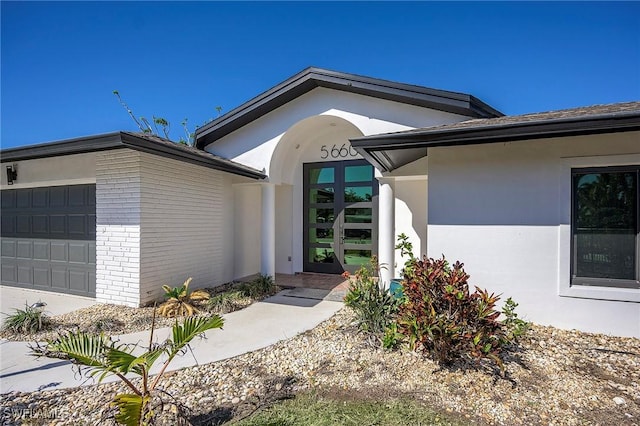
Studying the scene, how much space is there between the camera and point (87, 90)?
13086mm

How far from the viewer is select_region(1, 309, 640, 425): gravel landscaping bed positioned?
10.4ft

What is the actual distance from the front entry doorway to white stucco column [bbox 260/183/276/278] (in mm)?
2062

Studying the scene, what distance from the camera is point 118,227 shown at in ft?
22.7

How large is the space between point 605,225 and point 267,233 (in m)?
7.41

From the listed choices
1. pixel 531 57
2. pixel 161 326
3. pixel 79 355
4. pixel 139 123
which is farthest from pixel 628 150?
pixel 139 123

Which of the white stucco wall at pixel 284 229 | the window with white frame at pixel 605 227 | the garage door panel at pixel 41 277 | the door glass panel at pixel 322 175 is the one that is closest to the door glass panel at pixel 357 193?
the door glass panel at pixel 322 175

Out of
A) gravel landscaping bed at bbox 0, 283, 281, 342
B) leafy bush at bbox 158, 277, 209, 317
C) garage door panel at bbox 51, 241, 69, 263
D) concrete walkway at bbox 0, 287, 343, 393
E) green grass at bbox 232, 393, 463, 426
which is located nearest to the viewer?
green grass at bbox 232, 393, 463, 426

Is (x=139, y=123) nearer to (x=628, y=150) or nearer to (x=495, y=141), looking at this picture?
(x=495, y=141)

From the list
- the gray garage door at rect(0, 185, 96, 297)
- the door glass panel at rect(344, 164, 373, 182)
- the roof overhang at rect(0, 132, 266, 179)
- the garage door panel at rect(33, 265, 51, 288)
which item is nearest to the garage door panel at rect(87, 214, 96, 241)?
the gray garage door at rect(0, 185, 96, 297)

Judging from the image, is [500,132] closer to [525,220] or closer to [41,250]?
[525,220]

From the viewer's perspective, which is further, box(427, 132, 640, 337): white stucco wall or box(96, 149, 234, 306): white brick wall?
box(96, 149, 234, 306): white brick wall

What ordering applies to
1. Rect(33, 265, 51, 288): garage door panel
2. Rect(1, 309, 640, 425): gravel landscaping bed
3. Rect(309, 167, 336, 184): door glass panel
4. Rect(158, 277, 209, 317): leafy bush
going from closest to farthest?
Rect(1, 309, 640, 425): gravel landscaping bed → Rect(158, 277, 209, 317): leafy bush → Rect(33, 265, 51, 288): garage door panel → Rect(309, 167, 336, 184): door glass panel

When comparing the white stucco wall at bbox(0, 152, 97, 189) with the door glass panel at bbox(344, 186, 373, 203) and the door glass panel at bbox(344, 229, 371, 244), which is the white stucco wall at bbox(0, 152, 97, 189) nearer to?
the door glass panel at bbox(344, 186, 373, 203)

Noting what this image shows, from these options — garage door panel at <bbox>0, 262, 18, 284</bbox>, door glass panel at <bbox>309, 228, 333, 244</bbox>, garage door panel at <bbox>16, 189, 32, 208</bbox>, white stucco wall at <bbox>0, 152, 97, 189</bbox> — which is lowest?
garage door panel at <bbox>0, 262, 18, 284</bbox>
